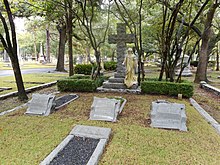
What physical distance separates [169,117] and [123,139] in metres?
1.47

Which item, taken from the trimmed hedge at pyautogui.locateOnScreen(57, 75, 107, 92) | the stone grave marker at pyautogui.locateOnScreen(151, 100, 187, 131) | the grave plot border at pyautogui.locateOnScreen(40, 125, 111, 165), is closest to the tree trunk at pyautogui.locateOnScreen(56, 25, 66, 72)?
the trimmed hedge at pyautogui.locateOnScreen(57, 75, 107, 92)

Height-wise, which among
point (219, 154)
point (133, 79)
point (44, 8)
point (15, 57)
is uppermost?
point (44, 8)

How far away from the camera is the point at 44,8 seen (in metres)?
8.80

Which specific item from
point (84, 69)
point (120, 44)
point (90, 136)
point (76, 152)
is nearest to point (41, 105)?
point (90, 136)

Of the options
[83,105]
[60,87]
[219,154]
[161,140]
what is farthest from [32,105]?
[219,154]

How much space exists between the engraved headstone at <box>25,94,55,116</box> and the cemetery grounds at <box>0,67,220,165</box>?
23 centimetres

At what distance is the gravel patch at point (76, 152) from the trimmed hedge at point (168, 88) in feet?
16.2

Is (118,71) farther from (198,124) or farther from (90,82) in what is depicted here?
(198,124)

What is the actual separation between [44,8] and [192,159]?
8201mm

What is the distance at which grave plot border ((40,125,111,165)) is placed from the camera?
3.28 meters

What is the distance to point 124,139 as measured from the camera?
4094 mm

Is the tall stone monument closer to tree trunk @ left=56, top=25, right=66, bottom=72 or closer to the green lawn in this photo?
the green lawn

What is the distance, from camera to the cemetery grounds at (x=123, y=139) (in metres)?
3.41

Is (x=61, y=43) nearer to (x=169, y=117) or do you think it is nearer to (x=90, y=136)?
(x=169, y=117)
